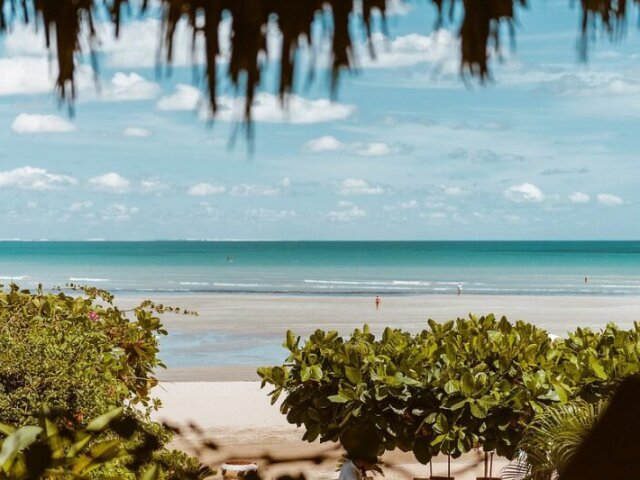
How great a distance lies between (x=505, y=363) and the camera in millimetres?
6402

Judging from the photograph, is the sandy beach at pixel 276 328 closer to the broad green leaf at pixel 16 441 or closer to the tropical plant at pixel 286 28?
the broad green leaf at pixel 16 441

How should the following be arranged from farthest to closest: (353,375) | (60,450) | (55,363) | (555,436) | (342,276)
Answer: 1. (342,276)
2. (353,375)
3. (555,436)
4. (55,363)
5. (60,450)

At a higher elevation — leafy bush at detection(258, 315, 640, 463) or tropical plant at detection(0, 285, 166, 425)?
tropical plant at detection(0, 285, 166, 425)

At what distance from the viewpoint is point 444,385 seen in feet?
20.4

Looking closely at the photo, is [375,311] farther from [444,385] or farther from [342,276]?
[444,385]

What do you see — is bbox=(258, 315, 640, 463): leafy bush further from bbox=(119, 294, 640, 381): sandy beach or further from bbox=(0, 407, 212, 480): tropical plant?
bbox=(119, 294, 640, 381): sandy beach

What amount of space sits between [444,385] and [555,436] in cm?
96

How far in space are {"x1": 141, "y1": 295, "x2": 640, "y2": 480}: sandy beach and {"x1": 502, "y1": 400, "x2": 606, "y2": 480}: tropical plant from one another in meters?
2.12

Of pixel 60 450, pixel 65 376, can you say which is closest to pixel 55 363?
pixel 65 376

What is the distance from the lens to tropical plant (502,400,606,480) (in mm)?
5277

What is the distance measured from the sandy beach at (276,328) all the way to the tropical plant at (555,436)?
2119 millimetres

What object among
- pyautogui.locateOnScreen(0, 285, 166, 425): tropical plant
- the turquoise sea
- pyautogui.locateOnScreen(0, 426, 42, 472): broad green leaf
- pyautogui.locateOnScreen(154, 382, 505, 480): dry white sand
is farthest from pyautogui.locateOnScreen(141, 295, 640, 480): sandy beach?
the turquoise sea

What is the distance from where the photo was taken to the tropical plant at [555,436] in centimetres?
→ 528

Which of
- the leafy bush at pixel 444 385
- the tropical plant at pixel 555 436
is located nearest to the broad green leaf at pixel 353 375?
the leafy bush at pixel 444 385
